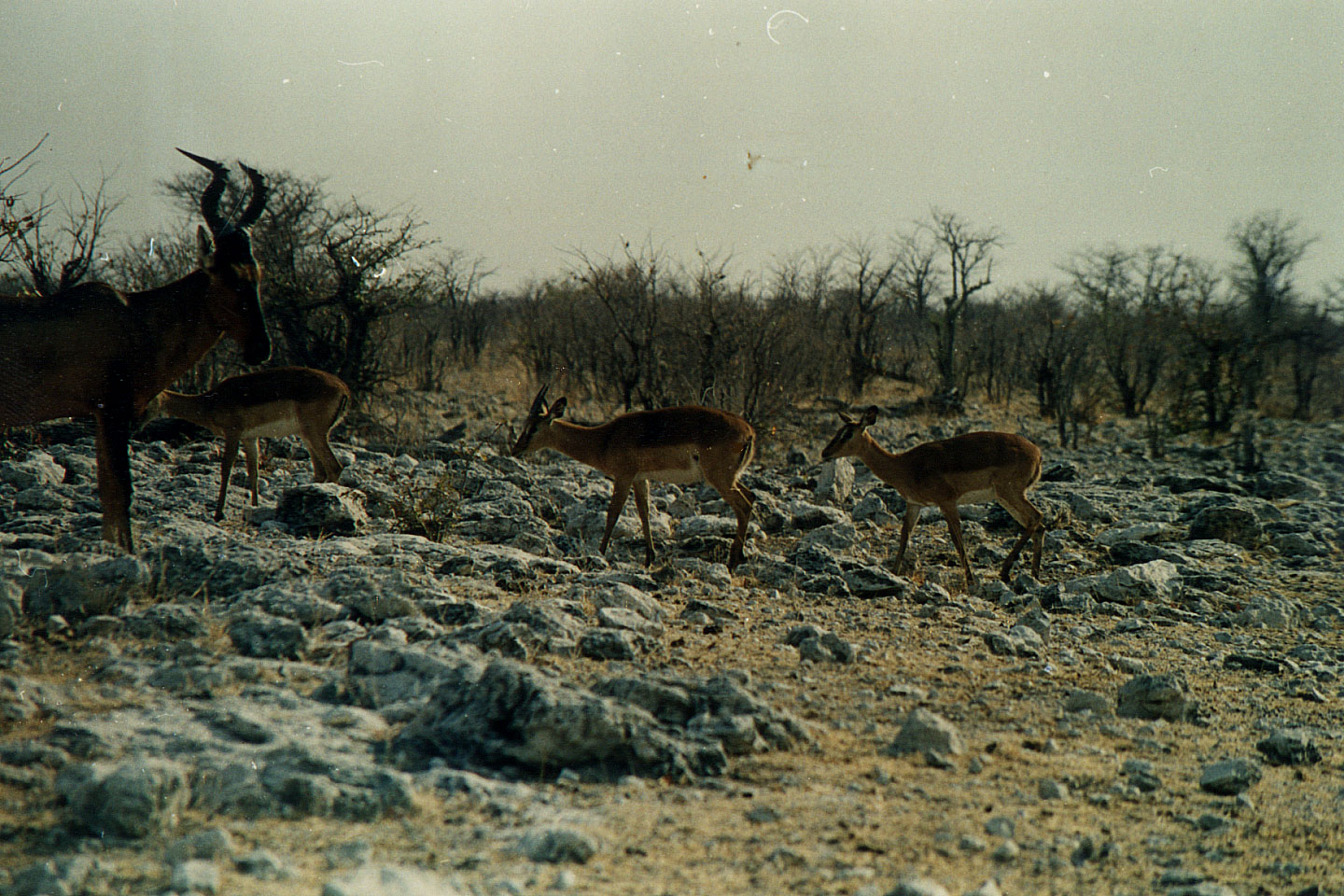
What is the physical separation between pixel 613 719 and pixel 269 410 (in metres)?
7.57

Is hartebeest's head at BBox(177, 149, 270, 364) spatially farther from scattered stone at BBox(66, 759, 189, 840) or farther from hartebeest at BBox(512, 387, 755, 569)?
scattered stone at BBox(66, 759, 189, 840)

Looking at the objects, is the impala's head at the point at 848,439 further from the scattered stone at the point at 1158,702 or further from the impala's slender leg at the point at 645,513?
the scattered stone at the point at 1158,702

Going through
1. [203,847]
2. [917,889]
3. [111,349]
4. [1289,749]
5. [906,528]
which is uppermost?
[111,349]

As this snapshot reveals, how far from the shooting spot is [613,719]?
379 centimetres

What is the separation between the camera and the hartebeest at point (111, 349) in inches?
236

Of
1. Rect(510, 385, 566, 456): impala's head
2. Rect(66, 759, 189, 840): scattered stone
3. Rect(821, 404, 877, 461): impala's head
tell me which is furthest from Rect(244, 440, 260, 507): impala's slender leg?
Rect(66, 759, 189, 840): scattered stone

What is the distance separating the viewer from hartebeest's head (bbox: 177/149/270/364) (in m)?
6.72

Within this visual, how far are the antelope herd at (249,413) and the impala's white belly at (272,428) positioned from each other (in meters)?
0.01

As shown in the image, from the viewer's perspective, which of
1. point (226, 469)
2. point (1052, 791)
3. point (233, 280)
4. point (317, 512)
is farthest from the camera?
point (226, 469)

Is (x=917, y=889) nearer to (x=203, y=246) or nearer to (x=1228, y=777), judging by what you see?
(x=1228, y=777)

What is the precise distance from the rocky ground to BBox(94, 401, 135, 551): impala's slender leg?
24cm

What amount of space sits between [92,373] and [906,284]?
3258 cm

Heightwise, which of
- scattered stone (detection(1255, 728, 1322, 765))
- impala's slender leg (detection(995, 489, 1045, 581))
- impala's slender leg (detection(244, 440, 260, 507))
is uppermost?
impala's slender leg (detection(244, 440, 260, 507))

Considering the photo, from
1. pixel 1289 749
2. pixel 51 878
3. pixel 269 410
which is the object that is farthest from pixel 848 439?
pixel 51 878
